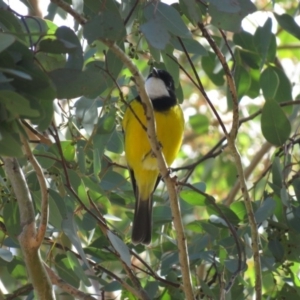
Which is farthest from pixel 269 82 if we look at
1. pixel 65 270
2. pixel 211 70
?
pixel 65 270

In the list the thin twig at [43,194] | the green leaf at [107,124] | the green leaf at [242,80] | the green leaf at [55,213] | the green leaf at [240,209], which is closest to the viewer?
the thin twig at [43,194]

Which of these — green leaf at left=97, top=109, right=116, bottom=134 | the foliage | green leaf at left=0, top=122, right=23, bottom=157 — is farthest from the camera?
green leaf at left=97, top=109, right=116, bottom=134

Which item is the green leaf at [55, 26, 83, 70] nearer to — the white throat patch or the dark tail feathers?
the dark tail feathers

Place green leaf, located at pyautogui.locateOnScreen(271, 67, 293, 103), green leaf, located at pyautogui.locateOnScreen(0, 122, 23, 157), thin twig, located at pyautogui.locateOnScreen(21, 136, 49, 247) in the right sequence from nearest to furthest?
green leaf, located at pyautogui.locateOnScreen(0, 122, 23, 157), thin twig, located at pyautogui.locateOnScreen(21, 136, 49, 247), green leaf, located at pyautogui.locateOnScreen(271, 67, 293, 103)

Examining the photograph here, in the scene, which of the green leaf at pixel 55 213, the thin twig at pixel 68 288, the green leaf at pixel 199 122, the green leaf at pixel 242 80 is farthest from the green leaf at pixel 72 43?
the green leaf at pixel 199 122

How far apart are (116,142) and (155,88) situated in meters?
0.95

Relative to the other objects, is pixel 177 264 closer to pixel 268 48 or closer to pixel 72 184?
pixel 72 184

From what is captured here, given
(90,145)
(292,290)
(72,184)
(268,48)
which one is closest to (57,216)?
(72,184)

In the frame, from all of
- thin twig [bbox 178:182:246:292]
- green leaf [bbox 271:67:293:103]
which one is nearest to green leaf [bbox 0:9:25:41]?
thin twig [bbox 178:182:246:292]

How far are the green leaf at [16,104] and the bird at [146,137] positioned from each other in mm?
2003

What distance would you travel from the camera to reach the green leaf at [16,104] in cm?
175

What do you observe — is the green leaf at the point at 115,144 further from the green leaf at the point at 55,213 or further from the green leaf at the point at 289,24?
the green leaf at the point at 289,24

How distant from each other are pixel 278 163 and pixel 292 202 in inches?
6.4

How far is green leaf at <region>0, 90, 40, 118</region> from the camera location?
5.75 feet
